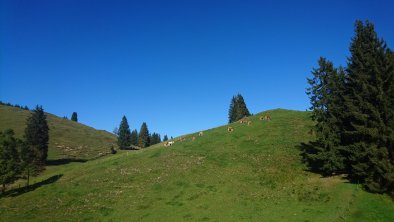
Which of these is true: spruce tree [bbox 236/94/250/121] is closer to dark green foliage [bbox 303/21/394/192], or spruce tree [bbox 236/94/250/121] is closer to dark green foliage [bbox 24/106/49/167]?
dark green foliage [bbox 24/106/49/167]

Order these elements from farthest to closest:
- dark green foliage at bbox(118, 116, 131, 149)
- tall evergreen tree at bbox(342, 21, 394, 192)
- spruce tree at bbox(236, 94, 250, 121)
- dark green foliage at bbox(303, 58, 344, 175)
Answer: dark green foliage at bbox(118, 116, 131, 149), spruce tree at bbox(236, 94, 250, 121), dark green foliage at bbox(303, 58, 344, 175), tall evergreen tree at bbox(342, 21, 394, 192)

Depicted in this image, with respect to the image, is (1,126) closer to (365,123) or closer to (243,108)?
(243,108)

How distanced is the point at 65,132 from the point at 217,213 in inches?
6891

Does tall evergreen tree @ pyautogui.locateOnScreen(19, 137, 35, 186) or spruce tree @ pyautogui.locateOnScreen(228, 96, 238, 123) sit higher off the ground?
spruce tree @ pyautogui.locateOnScreen(228, 96, 238, 123)

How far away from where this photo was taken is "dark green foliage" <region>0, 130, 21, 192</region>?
198 feet

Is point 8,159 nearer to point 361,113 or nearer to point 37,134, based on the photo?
point 37,134

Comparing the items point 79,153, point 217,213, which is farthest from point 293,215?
point 79,153

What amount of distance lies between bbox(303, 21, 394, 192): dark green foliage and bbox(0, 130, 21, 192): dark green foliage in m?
50.4

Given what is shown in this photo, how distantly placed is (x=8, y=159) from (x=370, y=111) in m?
57.7

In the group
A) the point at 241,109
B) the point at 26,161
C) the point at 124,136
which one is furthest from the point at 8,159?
the point at 124,136

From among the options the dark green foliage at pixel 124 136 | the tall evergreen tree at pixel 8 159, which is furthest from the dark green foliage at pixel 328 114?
the dark green foliage at pixel 124 136

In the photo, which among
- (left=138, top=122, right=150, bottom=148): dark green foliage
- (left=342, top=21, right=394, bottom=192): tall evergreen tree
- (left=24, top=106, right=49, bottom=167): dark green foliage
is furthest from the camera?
(left=138, top=122, right=150, bottom=148): dark green foliage

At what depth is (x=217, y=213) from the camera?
41.3 meters

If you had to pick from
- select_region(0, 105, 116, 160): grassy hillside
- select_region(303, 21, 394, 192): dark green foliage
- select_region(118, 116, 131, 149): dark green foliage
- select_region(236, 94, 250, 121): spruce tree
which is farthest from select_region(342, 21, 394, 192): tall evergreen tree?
select_region(118, 116, 131, 149): dark green foliage
